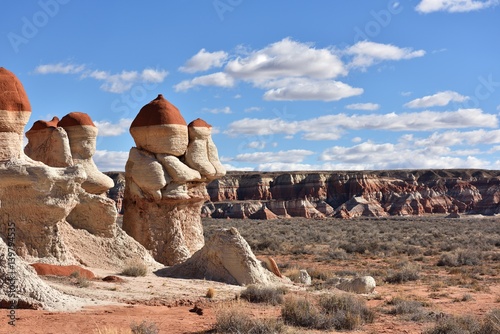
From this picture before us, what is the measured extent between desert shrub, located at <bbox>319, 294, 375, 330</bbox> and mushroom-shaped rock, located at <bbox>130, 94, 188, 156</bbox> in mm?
8653

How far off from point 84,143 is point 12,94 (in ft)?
12.1

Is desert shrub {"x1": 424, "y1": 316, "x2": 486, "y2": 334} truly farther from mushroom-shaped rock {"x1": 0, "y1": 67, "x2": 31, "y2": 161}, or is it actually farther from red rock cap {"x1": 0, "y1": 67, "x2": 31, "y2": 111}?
red rock cap {"x1": 0, "y1": 67, "x2": 31, "y2": 111}

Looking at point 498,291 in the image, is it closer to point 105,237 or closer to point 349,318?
point 349,318

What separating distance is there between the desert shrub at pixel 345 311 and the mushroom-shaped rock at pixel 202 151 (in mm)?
8813

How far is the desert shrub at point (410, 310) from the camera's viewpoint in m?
12.0

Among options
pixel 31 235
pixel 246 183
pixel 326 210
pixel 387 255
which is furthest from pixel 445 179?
pixel 31 235

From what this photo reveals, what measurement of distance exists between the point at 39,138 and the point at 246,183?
76.7 metres

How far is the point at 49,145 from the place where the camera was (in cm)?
1638

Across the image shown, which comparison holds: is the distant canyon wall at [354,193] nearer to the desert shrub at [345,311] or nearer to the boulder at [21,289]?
the desert shrub at [345,311]

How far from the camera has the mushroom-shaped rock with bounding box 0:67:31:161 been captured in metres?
13.6

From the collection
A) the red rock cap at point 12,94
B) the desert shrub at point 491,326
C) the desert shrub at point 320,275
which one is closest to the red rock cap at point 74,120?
the red rock cap at point 12,94

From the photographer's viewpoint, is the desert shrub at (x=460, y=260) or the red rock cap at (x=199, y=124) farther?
the desert shrub at (x=460, y=260)

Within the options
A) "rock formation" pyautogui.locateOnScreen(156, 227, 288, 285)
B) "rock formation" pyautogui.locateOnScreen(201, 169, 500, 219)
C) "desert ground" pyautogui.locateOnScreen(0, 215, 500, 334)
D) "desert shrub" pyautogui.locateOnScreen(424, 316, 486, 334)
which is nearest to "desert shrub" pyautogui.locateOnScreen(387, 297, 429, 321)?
"desert ground" pyautogui.locateOnScreen(0, 215, 500, 334)

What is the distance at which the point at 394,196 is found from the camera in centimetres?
8656
